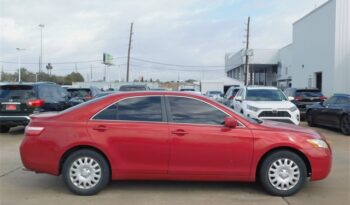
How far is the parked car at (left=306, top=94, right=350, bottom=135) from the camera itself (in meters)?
14.7

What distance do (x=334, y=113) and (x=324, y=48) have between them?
17.3m

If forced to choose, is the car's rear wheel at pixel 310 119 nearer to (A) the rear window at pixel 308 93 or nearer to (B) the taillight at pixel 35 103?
(A) the rear window at pixel 308 93

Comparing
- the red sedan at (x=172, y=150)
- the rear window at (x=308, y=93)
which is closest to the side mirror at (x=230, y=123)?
the red sedan at (x=172, y=150)

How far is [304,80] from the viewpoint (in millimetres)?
37125

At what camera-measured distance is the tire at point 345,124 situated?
1448cm

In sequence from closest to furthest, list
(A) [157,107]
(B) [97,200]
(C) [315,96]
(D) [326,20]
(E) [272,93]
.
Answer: (B) [97,200]
(A) [157,107]
(E) [272,93]
(C) [315,96]
(D) [326,20]

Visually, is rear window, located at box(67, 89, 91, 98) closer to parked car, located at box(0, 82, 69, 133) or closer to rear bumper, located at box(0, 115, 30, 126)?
parked car, located at box(0, 82, 69, 133)

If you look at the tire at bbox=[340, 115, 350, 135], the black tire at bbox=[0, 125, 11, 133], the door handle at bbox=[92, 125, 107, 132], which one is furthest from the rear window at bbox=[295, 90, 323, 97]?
the door handle at bbox=[92, 125, 107, 132]

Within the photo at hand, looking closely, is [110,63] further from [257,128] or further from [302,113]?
[257,128]

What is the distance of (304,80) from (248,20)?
17219 mm

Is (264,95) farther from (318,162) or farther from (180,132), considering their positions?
(180,132)

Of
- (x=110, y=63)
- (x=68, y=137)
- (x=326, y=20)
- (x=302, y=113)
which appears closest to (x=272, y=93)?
(x=302, y=113)

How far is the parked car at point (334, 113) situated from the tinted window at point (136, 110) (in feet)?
32.2

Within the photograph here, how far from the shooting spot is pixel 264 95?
15.6 meters
